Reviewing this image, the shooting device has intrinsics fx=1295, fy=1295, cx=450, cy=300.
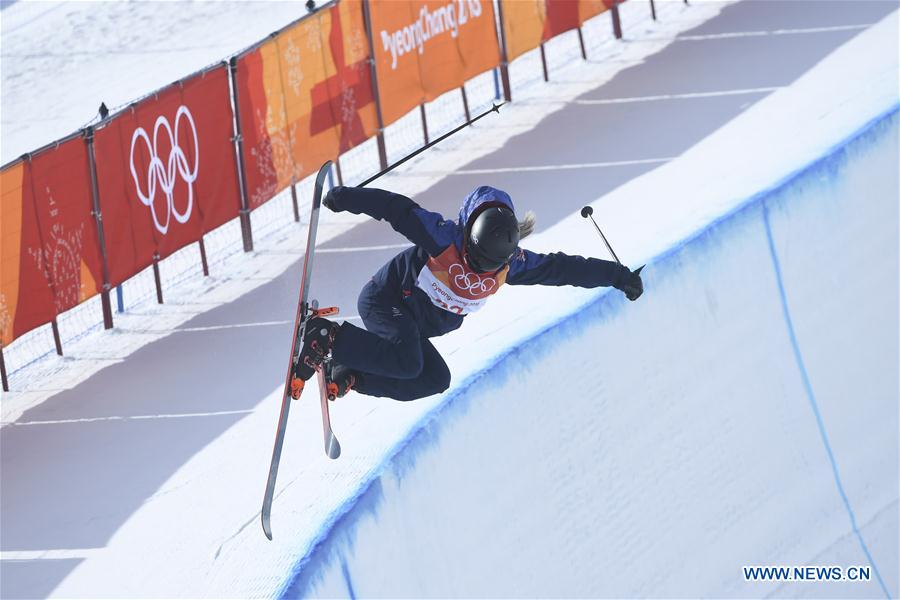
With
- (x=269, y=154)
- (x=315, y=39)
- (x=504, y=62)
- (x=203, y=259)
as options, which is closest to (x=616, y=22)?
(x=504, y=62)

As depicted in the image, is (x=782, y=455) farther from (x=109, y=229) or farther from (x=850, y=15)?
(x=850, y=15)

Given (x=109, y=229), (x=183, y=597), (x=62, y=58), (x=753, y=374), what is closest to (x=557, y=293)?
(x=753, y=374)

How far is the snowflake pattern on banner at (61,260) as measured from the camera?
6773 millimetres

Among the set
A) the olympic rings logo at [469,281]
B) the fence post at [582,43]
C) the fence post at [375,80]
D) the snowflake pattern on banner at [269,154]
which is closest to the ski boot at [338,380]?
the olympic rings logo at [469,281]

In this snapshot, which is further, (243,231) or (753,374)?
(243,231)

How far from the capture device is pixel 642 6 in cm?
1252

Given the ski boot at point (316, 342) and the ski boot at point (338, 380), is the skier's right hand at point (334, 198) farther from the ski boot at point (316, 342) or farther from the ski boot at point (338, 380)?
the ski boot at point (338, 380)

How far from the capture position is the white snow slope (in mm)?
4566

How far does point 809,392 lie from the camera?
6.29m

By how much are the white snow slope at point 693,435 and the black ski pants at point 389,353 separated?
0.13m

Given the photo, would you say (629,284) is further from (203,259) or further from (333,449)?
(203,259)

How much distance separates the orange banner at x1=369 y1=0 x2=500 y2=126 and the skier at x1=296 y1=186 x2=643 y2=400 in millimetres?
4396

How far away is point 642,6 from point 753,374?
7.27 metres

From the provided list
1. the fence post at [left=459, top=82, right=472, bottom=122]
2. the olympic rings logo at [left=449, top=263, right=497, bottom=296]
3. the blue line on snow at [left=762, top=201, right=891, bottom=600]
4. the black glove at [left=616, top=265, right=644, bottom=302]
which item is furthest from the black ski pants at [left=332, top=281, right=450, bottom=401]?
the fence post at [left=459, top=82, right=472, bottom=122]
